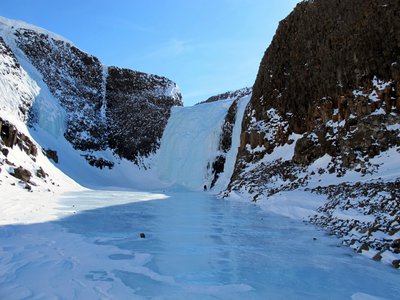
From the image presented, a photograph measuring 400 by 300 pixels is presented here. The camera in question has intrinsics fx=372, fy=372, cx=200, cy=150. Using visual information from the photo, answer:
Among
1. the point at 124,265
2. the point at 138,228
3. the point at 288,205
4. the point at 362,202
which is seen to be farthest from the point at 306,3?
the point at 124,265

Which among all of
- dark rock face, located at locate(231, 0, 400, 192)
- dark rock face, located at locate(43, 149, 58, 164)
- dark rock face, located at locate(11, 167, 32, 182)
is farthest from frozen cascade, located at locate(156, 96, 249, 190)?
dark rock face, located at locate(11, 167, 32, 182)

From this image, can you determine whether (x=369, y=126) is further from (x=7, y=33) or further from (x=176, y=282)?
(x=7, y=33)

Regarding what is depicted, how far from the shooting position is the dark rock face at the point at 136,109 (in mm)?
53281

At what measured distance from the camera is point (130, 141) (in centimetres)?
5350

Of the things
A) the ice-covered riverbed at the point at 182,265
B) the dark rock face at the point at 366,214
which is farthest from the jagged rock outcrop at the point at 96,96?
the ice-covered riverbed at the point at 182,265

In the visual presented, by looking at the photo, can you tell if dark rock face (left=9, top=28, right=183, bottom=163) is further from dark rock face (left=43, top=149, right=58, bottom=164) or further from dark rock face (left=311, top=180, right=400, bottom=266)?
dark rock face (left=311, top=180, right=400, bottom=266)

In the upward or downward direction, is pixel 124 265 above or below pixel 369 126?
below

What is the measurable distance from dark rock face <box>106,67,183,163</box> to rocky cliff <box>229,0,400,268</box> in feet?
75.0

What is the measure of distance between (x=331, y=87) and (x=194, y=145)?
27.3 m

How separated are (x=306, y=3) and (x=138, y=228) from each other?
85.0 feet

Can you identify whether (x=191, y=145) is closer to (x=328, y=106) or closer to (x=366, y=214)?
(x=328, y=106)

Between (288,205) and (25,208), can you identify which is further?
(288,205)

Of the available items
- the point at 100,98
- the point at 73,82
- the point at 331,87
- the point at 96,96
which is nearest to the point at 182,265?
the point at 331,87

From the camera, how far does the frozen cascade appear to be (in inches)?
1761
